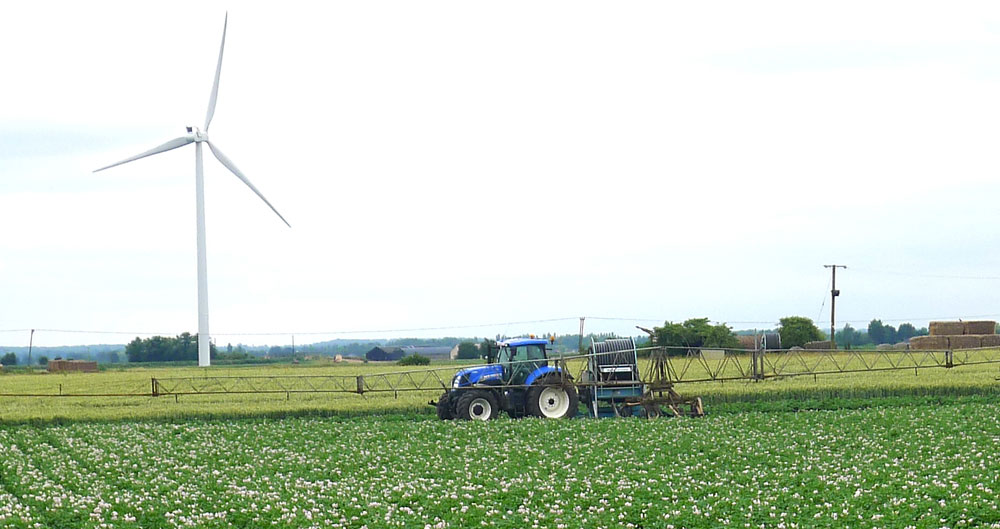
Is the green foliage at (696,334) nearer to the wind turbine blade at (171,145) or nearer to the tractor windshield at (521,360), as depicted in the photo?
the wind turbine blade at (171,145)

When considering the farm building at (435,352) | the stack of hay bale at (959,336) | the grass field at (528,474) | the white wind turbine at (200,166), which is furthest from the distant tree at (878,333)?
the grass field at (528,474)

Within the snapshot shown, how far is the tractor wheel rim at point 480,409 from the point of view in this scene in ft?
94.5

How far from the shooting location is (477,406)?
95.1 feet

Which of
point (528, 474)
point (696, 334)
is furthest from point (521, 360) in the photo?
point (696, 334)

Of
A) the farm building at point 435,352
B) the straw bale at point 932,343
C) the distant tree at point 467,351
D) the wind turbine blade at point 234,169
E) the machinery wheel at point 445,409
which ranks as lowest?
the farm building at point 435,352

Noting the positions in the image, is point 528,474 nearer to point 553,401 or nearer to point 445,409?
point 553,401

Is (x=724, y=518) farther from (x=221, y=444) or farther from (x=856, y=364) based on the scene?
(x=856, y=364)

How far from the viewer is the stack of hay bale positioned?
60812mm

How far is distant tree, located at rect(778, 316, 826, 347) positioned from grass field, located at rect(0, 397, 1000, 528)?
51.5 metres

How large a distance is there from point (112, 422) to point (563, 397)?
13.7 meters

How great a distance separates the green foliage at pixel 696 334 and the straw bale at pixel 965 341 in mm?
17124

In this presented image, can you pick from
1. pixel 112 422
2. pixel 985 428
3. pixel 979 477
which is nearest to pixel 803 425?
pixel 985 428

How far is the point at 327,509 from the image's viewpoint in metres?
17.0

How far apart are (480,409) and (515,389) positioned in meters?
1.14
